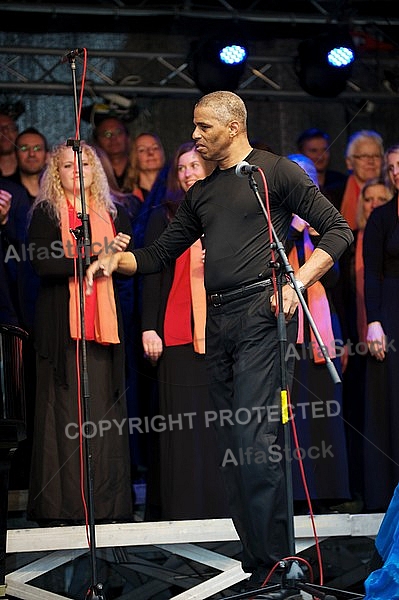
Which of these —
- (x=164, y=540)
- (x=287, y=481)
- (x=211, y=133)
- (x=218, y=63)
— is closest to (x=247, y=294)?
(x=211, y=133)

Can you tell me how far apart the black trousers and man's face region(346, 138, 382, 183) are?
3.01m

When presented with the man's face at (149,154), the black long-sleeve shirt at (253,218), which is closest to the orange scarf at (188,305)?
the man's face at (149,154)

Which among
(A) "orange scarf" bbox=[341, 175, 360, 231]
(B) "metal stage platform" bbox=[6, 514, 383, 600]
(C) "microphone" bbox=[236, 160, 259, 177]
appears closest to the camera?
(C) "microphone" bbox=[236, 160, 259, 177]

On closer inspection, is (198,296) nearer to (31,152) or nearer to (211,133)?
(31,152)

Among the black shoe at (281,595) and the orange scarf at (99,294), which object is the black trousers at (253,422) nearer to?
the black shoe at (281,595)

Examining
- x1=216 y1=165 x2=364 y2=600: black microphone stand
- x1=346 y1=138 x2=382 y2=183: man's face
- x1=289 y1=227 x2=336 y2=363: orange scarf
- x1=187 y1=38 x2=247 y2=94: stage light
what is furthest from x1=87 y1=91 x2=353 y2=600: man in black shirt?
x1=346 y1=138 x2=382 y2=183: man's face

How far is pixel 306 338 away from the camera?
648cm

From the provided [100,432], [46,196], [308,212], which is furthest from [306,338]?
[308,212]

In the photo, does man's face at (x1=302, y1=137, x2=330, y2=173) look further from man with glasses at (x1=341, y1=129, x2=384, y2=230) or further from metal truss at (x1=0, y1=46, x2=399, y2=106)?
metal truss at (x1=0, y1=46, x2=399, y2=106)

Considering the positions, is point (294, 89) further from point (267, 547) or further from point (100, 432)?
point (267, 547)

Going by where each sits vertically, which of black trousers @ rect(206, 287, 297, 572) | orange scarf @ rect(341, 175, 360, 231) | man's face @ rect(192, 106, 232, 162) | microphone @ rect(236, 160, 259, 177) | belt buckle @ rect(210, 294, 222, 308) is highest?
orange scarf @ rect(341, 175, 360, 231)

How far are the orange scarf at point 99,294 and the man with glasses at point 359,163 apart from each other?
1692 mm

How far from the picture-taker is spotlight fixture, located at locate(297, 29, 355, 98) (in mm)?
6805

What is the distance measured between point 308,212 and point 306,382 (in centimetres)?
244
